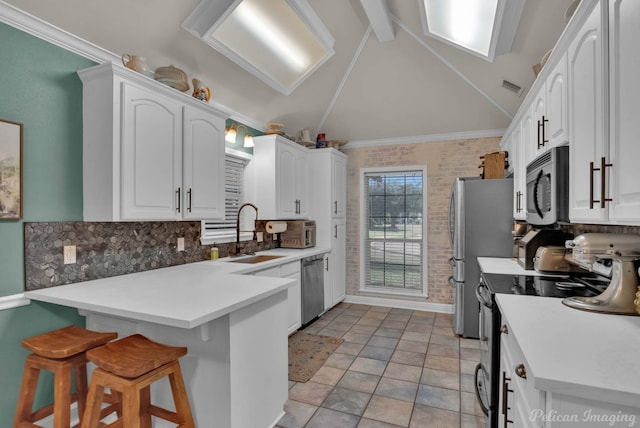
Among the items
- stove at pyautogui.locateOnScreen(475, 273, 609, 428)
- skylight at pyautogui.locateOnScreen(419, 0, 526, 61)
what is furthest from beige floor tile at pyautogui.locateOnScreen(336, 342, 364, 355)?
skylight at pyautogui.locateOnScreen(419, 0, 526, 61)

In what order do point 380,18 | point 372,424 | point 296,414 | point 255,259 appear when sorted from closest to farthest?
point 372,424 → point 296,414 → point 380,18 → point 255,259

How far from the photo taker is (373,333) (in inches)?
152

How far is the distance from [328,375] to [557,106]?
252 cm

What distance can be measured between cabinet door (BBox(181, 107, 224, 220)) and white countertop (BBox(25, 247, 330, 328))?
54 centimetres

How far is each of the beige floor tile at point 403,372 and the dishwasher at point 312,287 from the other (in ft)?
4.15

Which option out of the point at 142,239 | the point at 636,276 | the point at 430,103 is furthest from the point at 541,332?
the point at 430,103

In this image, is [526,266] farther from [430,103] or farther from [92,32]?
[92,32]

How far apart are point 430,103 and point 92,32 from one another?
3461 millimetres

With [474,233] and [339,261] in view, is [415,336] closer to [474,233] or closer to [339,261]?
[474,233]

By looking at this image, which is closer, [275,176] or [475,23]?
[475,23]

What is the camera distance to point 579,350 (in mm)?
1044

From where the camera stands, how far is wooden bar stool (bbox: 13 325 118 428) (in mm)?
1648

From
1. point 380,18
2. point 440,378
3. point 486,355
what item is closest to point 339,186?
point 380,18

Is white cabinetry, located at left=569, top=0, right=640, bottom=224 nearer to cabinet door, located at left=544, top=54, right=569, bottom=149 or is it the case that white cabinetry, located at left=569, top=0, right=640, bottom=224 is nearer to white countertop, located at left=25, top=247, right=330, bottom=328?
cabinet door, located at left=544, top=54, right=569, bottom=149
